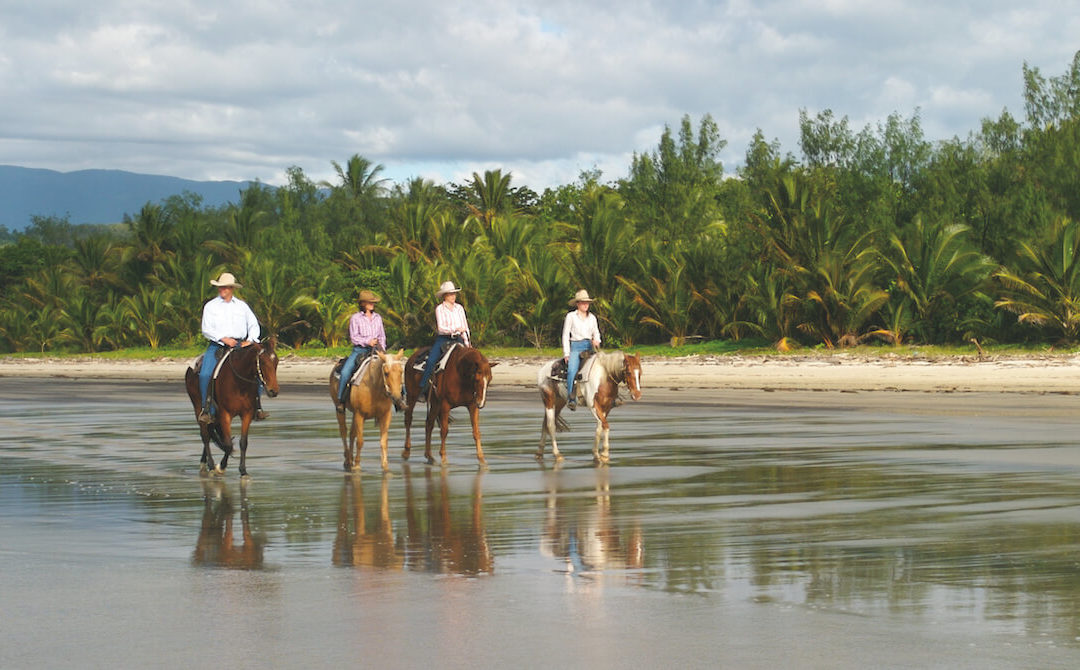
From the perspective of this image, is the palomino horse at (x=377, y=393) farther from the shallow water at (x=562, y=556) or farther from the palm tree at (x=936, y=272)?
the palm tree at (x=936, y=272)

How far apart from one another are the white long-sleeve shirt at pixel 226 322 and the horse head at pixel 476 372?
2.41 meters

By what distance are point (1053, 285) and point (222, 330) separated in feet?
81.9

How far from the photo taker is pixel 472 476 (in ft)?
46.0

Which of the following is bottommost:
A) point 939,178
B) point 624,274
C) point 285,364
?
point 285,364

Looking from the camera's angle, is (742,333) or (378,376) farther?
(742,333)

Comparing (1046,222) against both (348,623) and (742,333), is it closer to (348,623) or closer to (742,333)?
(742,333)

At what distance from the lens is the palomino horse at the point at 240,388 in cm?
1418

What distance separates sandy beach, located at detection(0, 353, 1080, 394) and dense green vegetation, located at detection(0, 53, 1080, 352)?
2.05 m

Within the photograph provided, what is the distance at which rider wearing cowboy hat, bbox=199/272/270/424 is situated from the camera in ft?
47.9

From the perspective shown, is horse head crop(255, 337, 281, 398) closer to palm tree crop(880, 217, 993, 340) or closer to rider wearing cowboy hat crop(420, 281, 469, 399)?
rider wearing cowboy hat crop(420, 281, 469, 399)

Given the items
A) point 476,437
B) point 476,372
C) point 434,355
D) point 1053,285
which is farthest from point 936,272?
point 476,437

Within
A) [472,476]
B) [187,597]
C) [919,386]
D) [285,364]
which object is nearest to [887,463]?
[472,476]

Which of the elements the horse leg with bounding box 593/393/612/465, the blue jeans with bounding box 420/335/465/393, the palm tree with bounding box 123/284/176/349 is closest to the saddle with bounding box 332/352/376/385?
the blue jeans with bounding box 420/335/465/393

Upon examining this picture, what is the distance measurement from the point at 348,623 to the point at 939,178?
120 ft
